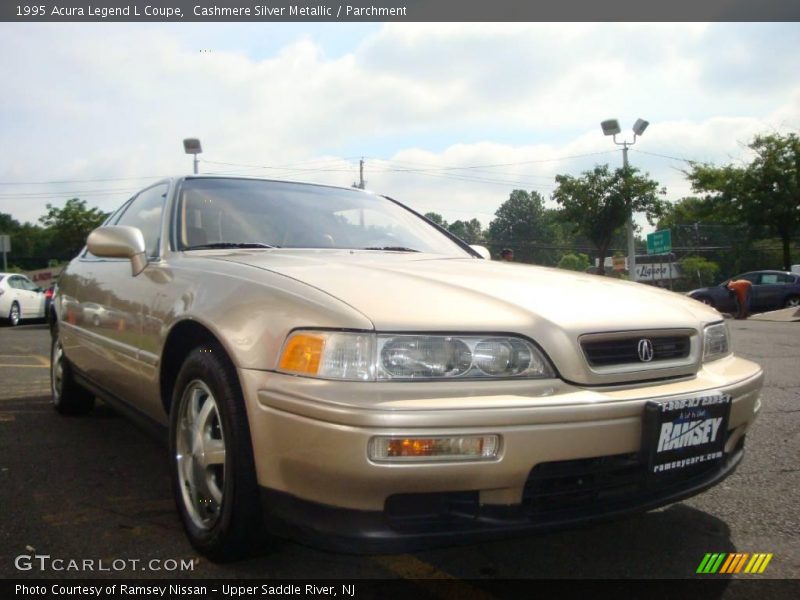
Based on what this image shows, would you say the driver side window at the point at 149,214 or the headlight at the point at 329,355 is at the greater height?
the driver side window at the point at 149,214

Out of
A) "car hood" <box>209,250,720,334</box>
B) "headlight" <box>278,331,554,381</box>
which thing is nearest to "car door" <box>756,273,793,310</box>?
"car hood" <box>209,250,720,334</box>

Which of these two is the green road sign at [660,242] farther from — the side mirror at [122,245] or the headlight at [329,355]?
the headlight at [329,355]

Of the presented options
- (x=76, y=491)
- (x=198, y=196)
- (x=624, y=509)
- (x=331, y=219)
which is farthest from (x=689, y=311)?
(x=76, y=491)

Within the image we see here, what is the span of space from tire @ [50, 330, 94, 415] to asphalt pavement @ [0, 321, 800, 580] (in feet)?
1.87

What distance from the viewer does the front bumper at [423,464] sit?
1.84m

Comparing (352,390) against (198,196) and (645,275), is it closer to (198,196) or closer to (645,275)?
(198,196)

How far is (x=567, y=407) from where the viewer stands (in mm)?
1948

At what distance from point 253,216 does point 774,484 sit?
8.69ft

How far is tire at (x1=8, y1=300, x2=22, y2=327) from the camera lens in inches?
634

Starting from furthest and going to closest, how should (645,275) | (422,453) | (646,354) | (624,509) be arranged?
(645,275), (646,354), (624,509), (422,453)

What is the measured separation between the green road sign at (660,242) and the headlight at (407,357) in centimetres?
2553

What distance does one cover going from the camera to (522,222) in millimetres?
106062

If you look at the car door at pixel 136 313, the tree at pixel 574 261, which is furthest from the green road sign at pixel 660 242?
the tree at pixel 574 261

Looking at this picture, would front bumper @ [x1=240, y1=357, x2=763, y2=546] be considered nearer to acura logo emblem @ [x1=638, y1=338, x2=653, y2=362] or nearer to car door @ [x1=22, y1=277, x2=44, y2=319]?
acura logo emblem @ [x1=638, y1=338, x2=653, y2=362]
